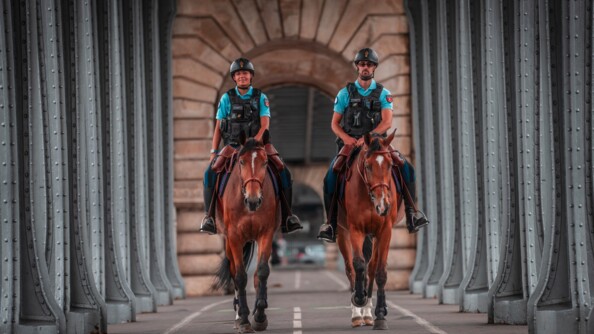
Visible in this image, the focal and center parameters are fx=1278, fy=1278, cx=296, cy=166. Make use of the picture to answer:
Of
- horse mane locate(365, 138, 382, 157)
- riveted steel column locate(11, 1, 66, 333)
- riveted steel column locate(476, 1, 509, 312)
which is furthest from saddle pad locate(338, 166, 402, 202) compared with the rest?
riveted steel column locate(11, 1, 66, 333)

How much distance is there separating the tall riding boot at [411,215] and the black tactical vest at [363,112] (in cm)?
96

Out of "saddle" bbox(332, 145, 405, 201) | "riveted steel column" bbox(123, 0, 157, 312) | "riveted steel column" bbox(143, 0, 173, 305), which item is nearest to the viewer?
"saddle" bbox(332, 145, 405, 201)

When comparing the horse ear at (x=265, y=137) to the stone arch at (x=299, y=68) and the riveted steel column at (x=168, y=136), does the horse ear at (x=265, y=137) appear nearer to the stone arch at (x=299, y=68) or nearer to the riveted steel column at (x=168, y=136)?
the riveted steel column at (x=168, y=136)

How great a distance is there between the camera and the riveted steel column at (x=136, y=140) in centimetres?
2462

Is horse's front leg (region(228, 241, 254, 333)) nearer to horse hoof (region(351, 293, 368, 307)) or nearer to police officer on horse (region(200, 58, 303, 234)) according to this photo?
police officer on horse (region(200, 58, 303, 234))

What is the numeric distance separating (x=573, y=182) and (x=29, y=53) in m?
6.34

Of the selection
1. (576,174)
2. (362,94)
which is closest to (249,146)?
(362,94)

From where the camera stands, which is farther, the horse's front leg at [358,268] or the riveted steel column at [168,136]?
the riveted steel column at [168,136]

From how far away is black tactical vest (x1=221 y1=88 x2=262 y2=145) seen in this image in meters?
16.9

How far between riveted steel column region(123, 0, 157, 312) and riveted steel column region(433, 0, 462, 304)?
5896 millimetres

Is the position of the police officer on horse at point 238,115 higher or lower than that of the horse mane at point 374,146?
higher

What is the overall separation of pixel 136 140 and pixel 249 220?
33.4ft

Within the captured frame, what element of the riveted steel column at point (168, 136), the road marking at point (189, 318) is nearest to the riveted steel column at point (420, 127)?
the road marking at point (189, 318)

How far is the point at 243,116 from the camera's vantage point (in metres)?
16.9
